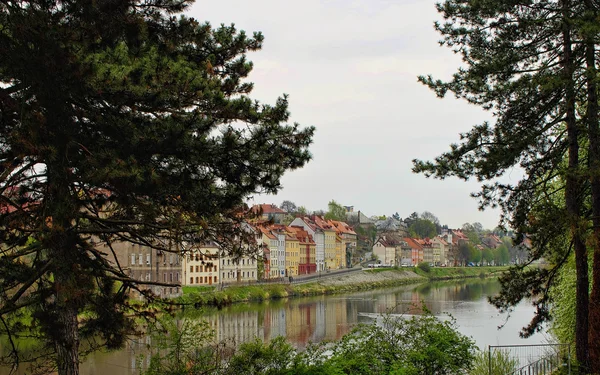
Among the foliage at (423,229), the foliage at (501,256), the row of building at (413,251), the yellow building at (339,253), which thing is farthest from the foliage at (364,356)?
the foliage at (423,229)

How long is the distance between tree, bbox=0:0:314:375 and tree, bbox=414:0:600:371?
500 cm

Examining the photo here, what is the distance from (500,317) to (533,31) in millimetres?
31633

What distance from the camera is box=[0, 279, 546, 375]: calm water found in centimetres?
2703

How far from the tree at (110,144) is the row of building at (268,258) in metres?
1.12

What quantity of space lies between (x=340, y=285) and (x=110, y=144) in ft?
228

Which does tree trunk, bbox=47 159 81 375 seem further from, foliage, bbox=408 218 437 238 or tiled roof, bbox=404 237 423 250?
foliage, bbox=408 218 437 238

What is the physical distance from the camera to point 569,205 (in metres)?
12.1

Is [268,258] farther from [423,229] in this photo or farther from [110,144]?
[423,229]

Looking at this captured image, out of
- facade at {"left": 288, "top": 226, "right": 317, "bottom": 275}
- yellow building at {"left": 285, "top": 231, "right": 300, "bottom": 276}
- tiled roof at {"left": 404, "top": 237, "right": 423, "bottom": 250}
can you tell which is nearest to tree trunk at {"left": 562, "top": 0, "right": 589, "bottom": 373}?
yellow building at {"left": 285, "top": 231, "right": 300, "bottom": 276}

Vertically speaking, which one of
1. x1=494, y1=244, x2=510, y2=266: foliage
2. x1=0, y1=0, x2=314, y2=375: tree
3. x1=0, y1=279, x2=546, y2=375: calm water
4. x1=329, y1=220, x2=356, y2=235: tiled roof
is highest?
x1=329, y1=220, x2=356, y2=235: tiled roof

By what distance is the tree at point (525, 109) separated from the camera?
1231 cm

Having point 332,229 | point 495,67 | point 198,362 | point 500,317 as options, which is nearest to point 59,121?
point 198,362

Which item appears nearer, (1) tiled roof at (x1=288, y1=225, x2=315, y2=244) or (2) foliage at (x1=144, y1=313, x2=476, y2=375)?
(2) foliage at (x1=144, y1=313, x2=476, y2=375)

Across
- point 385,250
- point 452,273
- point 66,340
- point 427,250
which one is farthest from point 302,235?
point 66,340
